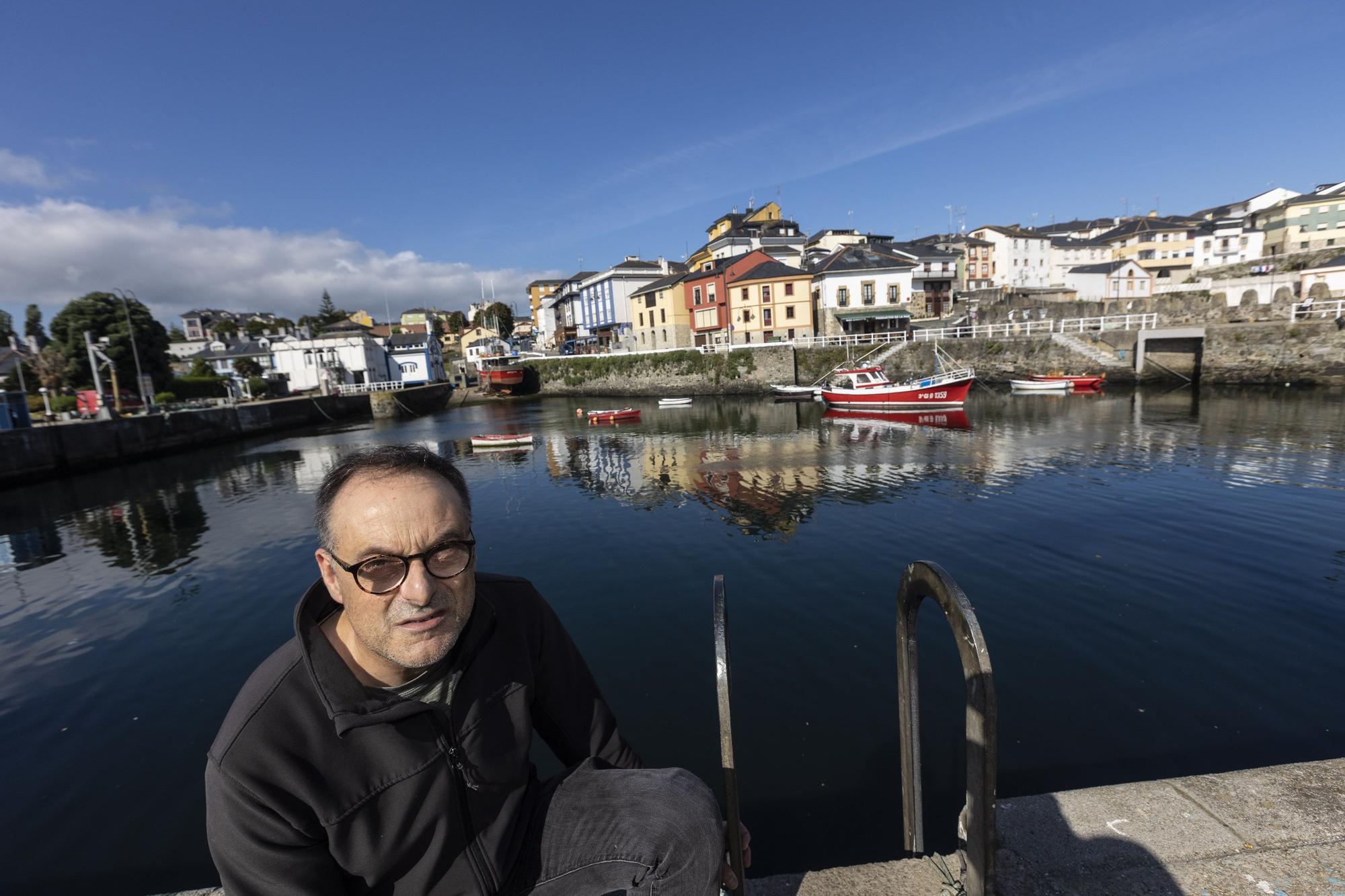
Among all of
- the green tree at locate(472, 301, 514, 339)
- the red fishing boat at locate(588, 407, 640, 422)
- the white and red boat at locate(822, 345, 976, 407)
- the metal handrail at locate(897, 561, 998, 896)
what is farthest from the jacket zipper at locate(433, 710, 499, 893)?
the green tree at locate(472, 301, 514, 339)

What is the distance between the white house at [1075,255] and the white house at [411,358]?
86725 millimetres

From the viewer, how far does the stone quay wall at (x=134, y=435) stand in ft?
87.7

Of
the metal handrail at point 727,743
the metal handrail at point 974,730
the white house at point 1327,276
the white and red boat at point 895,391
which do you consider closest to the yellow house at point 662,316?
the white and red boat at point 895,391

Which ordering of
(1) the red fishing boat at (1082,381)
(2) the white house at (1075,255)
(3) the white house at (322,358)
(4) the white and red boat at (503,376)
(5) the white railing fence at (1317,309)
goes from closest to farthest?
(5) the white railing fence at (1317,309)
(1) the red fishing boat at (1082,381)
(4) the white and red boat at (503,376)
(3) the white house at (322,358)
(2) the white house at (1075,255)

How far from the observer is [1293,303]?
38500 millimetres

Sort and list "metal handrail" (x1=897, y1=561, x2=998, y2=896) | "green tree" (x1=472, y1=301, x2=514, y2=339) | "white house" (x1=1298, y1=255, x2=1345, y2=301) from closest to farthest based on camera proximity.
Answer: "metal handrail" (x1=897, y1=561, x2=998, y2=896), "white house" (x1=1298, y1=255, x2=1345, y2=301), "green tree" (x1=472, y1=301, x2=514, y2=339)

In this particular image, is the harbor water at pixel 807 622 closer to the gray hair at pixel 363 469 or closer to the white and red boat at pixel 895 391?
the gray hair at pixel 363 469

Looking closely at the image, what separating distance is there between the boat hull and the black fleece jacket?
35.6m

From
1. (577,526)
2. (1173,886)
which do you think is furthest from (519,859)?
(577,526)

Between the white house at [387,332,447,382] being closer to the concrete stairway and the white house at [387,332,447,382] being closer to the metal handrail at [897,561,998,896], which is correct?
the concrete stairway

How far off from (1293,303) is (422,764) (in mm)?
56869

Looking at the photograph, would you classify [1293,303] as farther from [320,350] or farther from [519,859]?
[320,350]

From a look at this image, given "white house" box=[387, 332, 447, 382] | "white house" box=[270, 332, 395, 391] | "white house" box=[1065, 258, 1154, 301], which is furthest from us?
"white house" box=[387, 332, 447, 382]

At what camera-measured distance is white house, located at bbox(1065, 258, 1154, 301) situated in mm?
68812
